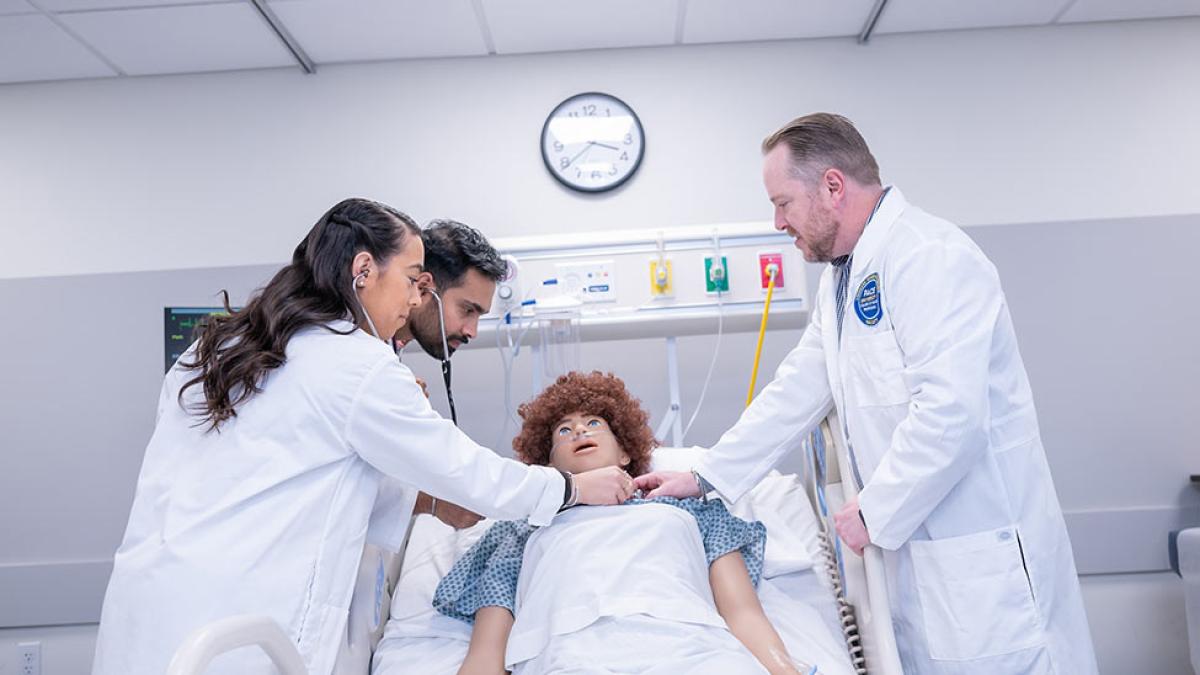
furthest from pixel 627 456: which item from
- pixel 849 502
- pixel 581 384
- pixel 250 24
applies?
pixel 250 24

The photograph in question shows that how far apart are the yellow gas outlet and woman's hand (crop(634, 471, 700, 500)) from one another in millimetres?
790

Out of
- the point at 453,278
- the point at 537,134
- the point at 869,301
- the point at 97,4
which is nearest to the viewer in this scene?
the point at 869,301

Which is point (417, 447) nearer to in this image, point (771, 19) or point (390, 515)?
point (390, 515)

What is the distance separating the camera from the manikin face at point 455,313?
205 centimetres

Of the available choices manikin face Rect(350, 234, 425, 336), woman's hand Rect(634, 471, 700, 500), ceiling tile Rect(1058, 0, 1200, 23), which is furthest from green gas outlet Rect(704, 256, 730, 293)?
ceiling tile Rect(1058, 0, 1200, 23)

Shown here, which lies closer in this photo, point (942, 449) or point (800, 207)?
point (942, 449)

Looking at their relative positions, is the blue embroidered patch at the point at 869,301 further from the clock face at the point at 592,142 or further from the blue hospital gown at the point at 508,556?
the clock face at the point at 592,142

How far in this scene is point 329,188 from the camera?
10.5 feet

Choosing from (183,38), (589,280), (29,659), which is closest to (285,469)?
(589,280)

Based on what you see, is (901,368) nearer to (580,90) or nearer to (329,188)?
(580,90)

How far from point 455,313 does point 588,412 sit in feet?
1.33

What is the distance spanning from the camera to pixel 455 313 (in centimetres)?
206

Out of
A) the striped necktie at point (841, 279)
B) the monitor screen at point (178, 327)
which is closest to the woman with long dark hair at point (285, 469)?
the striped necktie at point (841, 279)

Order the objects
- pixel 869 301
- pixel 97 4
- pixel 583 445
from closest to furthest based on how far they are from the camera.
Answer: pixel 869 301 → pixel 583 445 → pixel 97 4
